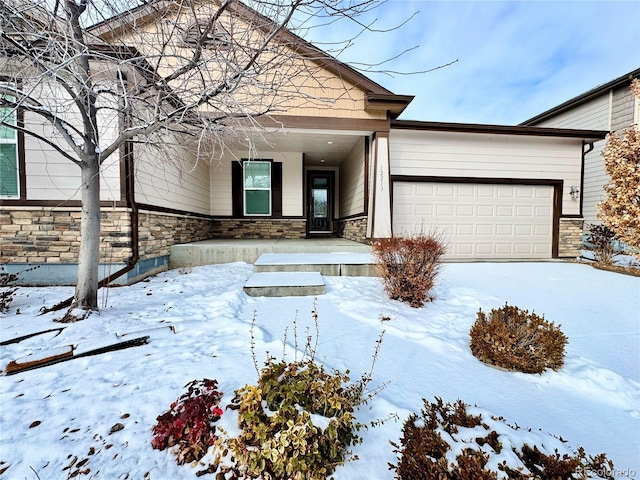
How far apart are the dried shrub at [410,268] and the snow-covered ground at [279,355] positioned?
203mm

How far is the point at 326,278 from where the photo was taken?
488 centimetres

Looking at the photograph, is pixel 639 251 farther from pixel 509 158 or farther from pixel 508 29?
pixel 508 29

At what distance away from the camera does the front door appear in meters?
11.3

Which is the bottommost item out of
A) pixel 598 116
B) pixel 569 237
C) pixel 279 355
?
pixel 279 355

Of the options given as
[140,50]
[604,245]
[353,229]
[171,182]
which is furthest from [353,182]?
[604,245]

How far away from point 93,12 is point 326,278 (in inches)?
171

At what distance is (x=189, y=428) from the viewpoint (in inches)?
54.8

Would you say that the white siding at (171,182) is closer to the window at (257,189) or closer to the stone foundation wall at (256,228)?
the stone foundation wall at (256,228)

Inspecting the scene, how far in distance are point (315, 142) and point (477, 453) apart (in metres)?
7.61

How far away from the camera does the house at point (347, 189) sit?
4516 mm

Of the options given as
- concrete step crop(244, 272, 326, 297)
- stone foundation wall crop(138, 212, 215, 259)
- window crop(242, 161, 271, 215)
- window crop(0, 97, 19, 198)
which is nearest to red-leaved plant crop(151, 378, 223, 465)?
concrete step crop(244, 272, 326, 297)

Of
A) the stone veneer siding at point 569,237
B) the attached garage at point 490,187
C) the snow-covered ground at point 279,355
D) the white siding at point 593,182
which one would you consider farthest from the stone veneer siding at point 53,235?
the white siding at point 593,182

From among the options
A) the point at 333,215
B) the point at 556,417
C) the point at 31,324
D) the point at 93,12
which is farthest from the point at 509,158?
the point at 31,324

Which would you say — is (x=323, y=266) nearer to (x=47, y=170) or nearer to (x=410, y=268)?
A: (x=410, y=268)
